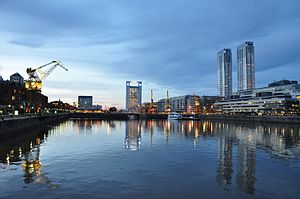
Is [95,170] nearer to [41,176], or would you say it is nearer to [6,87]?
[41,176]

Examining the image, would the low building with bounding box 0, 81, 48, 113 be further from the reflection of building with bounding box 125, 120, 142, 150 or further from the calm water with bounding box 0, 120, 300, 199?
the calm water with bounding box 0, 120, 300, 199

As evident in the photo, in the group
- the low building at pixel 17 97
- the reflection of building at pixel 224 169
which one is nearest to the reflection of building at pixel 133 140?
the reflection of building at pixel 224 169

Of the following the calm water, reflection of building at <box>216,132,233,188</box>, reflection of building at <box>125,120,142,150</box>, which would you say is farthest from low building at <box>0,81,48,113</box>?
reflection of building at <box>216,132,233,188</box>

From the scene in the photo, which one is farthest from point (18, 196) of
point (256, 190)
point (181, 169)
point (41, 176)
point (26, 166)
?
point (256, 190)

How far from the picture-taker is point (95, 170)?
2738 centimetres

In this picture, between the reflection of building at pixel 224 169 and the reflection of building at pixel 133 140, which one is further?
the reflection of building at pixel 133 140

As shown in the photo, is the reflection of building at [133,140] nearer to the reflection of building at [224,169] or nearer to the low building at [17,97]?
the reflection of building at [224,169]

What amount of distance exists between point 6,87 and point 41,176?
415 feet

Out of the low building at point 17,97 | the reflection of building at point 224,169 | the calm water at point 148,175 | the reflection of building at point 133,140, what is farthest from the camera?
the low building at point 17,97

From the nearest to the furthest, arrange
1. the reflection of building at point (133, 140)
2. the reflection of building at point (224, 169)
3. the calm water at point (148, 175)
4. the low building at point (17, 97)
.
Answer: the calm water at point (148, 175) → the reflection of building at point (224, 169) → the reflection of building at point (133, 140) → the low building at point (17, 97)

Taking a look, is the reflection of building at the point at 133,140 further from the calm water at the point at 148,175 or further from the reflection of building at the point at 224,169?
the reflection of building at the point at 224,169

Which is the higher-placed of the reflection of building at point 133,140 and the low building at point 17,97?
the low building at point 17,97

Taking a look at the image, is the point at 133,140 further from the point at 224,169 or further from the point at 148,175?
the point at 148,175

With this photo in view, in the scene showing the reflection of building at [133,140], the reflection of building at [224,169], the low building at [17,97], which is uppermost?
the low building at [17,97]
